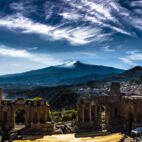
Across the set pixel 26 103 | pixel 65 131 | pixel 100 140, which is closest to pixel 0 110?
pixel 26 103

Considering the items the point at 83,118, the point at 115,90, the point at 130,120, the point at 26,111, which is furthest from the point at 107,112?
the point at 26,111

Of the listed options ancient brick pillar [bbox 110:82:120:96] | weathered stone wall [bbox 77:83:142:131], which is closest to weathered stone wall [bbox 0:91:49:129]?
weathered stone wall [bbox 77:83:142:131]

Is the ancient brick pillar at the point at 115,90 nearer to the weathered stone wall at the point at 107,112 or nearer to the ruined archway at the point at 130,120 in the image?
the weathered stone wall at the point at 107,112

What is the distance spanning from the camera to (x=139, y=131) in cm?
7088

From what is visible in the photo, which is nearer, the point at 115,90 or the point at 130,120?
the point at 130,120

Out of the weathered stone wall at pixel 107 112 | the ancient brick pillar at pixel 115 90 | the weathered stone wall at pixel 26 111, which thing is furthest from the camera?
the ancient brick pillar at pixel 115 90

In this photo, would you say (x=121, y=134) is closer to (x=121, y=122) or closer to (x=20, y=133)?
(x=121, y=122)

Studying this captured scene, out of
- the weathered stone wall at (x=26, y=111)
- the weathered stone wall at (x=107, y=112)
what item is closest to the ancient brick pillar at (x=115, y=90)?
the weathered stone wall at (x=107, y=112)

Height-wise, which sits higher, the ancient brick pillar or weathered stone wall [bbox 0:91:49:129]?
the ancient brick pillar

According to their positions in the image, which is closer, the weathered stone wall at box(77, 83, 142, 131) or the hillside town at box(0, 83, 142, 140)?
the hillside town at box(0, 83, 142, 140)

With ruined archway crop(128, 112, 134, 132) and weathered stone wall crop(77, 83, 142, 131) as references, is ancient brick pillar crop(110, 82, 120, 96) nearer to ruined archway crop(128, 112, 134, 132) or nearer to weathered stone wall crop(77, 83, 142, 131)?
weathered stone wall crop(77, 83, 142, 131)

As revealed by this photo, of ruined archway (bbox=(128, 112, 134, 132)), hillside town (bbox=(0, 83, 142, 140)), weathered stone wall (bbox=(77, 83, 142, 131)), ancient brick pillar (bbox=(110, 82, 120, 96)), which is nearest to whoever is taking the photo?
hillside town (bbox=(0, 83, 142, 140))

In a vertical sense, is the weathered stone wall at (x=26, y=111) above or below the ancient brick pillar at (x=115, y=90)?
below

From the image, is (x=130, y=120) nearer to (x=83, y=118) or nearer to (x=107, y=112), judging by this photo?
(x=107, y=112)
